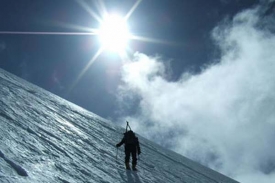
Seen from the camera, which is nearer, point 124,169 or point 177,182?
point 124,169

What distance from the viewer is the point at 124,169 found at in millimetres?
10375

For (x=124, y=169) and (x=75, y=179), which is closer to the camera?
(x=75, y=179)

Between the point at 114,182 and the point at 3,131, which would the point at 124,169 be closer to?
the point at 114,182

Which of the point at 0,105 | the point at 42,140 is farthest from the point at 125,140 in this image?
the point at 0,105

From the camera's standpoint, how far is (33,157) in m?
6.73

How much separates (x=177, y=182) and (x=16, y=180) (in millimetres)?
8133

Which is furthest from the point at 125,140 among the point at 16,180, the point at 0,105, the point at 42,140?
the point at 16,180

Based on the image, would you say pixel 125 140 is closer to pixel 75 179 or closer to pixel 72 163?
pixel 72 163

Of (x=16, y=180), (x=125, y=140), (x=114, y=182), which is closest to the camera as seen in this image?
(x=16, y=180)

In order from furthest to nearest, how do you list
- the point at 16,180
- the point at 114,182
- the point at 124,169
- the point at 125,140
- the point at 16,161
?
the point at 125,140 → the point at 124,169 → the point at 114,182 → the point at 16,161 → the point at 16,180

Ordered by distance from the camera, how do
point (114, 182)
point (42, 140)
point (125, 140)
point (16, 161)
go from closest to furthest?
1. point (16, 161)
2. point (114, 182)
3. point (42, 140)
4. point (125, 140)

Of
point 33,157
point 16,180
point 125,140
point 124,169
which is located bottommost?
point 16,180

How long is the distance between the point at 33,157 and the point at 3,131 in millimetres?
1700

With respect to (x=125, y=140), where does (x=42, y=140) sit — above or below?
below
